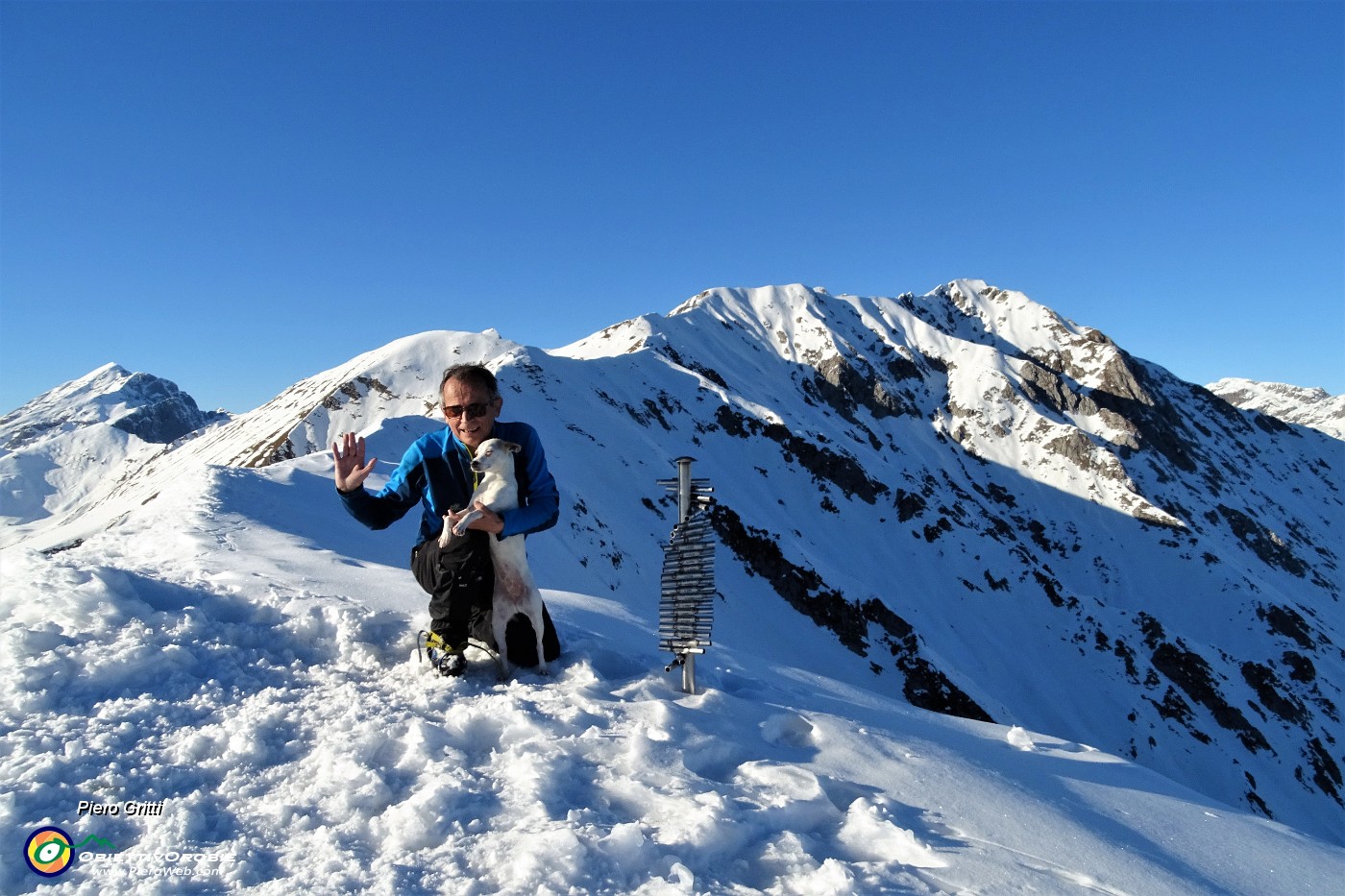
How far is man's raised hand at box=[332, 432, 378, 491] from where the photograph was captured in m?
4.51

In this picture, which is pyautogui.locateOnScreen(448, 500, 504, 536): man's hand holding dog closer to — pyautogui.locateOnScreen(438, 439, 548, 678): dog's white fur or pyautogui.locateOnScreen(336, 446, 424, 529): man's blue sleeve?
pyautogui.locateOnScreen(438, 439, 548, 678): dog's white fur

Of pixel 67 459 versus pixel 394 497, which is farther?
pixel 67 459

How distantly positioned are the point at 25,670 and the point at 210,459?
70.9 meters

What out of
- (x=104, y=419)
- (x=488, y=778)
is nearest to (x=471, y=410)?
(x=488, y=778)

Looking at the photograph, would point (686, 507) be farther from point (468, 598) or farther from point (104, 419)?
point (104, 419)

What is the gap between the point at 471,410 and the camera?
475 cm

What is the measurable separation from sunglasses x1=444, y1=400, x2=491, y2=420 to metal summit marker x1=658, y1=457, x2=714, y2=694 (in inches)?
52.8

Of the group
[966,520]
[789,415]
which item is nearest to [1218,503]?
[966,520]

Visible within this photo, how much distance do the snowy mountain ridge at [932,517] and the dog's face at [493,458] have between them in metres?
5.71

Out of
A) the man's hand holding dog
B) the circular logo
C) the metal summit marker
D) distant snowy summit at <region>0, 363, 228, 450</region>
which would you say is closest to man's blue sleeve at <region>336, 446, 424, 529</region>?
the man's hand holding dog

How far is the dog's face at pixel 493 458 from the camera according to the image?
14.9 feet

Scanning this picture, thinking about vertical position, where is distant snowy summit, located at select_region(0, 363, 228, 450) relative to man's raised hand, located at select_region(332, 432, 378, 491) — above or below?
above

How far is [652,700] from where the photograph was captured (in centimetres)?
441

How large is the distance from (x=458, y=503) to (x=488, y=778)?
2.12 m
